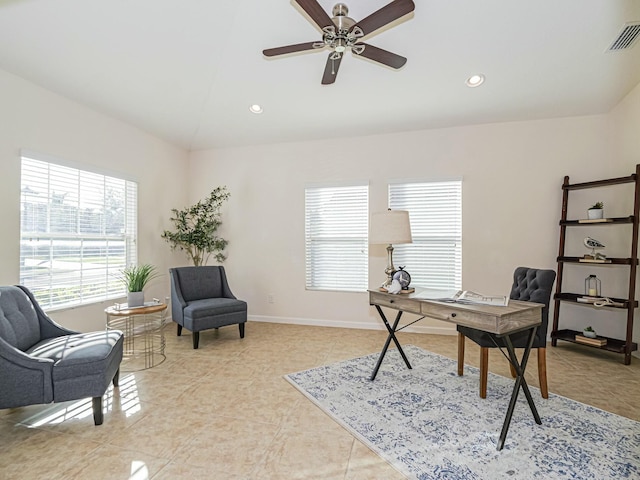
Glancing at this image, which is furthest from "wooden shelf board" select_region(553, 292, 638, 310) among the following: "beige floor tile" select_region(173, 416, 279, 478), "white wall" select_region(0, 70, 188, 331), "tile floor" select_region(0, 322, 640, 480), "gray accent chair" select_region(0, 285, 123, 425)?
"white wall" select_region(0, 70, 188, 331)

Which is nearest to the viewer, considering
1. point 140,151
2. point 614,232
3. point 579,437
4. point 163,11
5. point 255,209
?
point 579,437

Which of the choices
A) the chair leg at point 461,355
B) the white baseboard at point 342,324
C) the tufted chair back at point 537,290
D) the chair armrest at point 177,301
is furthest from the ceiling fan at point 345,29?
the white baseboard at point 342,324

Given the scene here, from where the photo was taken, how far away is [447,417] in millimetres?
2320

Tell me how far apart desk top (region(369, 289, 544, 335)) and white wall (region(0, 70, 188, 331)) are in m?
3.59

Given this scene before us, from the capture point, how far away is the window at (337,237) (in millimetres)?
4805

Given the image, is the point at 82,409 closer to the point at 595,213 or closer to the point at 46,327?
the point at 46,327

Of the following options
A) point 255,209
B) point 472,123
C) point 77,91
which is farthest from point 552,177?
point 77,91

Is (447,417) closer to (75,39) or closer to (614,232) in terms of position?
(614,232)

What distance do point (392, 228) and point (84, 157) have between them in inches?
137

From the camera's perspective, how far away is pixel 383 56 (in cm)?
250

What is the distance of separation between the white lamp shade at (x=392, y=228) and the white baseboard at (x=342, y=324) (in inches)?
84.1

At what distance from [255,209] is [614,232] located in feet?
15.0

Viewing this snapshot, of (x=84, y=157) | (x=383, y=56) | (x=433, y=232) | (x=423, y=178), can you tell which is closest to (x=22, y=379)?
(x=84, y=157)

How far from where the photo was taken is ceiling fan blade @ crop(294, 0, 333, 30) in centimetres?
193
